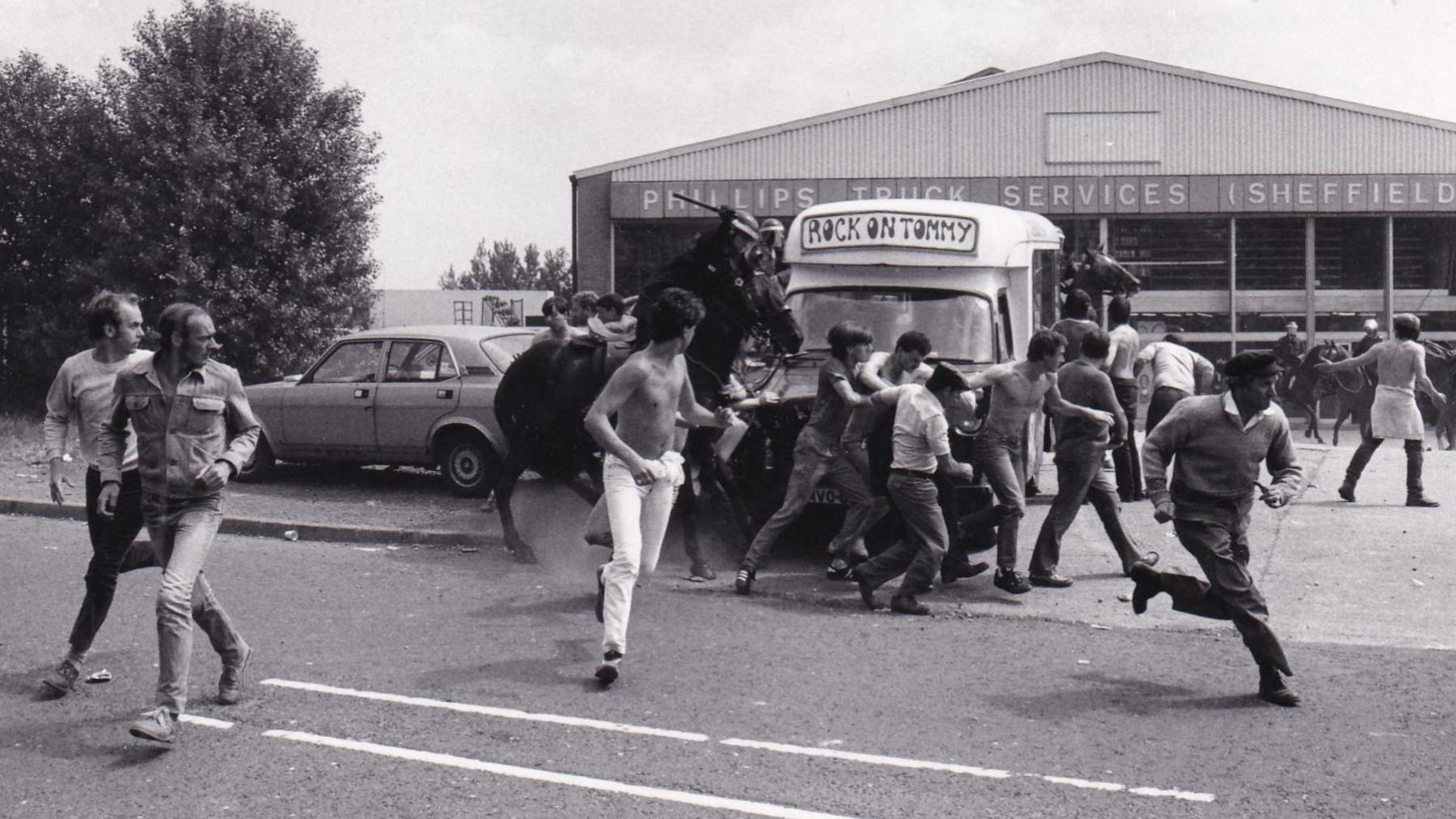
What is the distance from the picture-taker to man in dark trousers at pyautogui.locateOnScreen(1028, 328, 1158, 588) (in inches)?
380

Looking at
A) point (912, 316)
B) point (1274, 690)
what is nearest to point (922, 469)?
point (1274, 690)

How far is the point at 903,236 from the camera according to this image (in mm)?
11516

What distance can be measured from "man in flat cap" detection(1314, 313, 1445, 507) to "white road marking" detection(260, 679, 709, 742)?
8.84m

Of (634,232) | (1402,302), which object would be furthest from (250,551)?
(1402,302)

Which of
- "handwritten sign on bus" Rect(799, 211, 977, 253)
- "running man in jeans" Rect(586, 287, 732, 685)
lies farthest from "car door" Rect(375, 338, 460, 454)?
"running man in jeans" Rect(586, 287, 732, 685)

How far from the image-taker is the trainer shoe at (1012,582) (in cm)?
959

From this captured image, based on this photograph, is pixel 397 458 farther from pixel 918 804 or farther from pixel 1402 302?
pixel 1402 302

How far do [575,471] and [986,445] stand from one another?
3090 mm

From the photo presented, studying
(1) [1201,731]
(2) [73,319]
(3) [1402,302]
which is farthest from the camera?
(2) [73,319]

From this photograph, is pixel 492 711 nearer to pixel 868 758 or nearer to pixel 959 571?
pixel 868 758

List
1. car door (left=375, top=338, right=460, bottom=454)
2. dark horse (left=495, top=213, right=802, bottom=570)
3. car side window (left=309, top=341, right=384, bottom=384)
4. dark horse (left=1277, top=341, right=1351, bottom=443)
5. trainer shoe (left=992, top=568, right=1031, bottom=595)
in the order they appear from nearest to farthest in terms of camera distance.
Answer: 1. trainer shoe (left=992, top=568, right=1031, bottom=595)
2. dark horse (left=495, top=213, right=802, bottom=570)
3. car door (left=375, top=338, right=460, bottom=454)
4. car side window (left=309, top=341, right=384, bottom=384)
5. dark horse (left=1277, top=341, right=1351, bottom=443)

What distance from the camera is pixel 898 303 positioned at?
11523 millimetres

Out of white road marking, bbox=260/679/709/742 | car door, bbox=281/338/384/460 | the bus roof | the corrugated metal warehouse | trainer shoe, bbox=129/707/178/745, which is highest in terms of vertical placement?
the corrugated metal warehouse

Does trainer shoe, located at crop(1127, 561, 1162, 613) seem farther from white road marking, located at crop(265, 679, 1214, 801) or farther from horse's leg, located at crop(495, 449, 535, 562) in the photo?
horse's leg, located at crop(495, 449, 535, 562)
